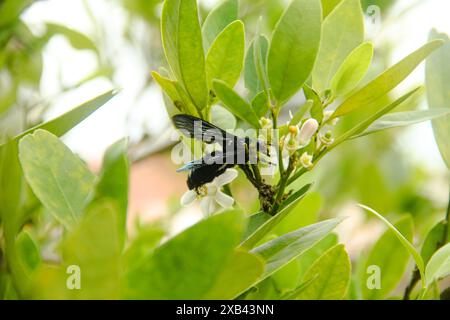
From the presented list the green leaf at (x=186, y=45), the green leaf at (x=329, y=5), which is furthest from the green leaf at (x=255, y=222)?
the green leaf at (x=329, y=5)

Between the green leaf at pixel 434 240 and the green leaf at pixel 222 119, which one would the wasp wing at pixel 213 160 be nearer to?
the green leaf at pixel 222 119

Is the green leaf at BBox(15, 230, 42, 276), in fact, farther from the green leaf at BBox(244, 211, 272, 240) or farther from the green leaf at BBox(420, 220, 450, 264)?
the green leaf at BBox(420, 220, 450, 264)

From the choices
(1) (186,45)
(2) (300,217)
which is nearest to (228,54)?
(1) (186,45)

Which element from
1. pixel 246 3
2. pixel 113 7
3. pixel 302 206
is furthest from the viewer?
pixel 113 7

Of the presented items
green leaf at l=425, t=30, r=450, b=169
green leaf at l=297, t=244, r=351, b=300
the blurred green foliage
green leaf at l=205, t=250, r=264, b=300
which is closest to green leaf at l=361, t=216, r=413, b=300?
the blurred green foliage

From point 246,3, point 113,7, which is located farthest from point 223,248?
point 113,7
